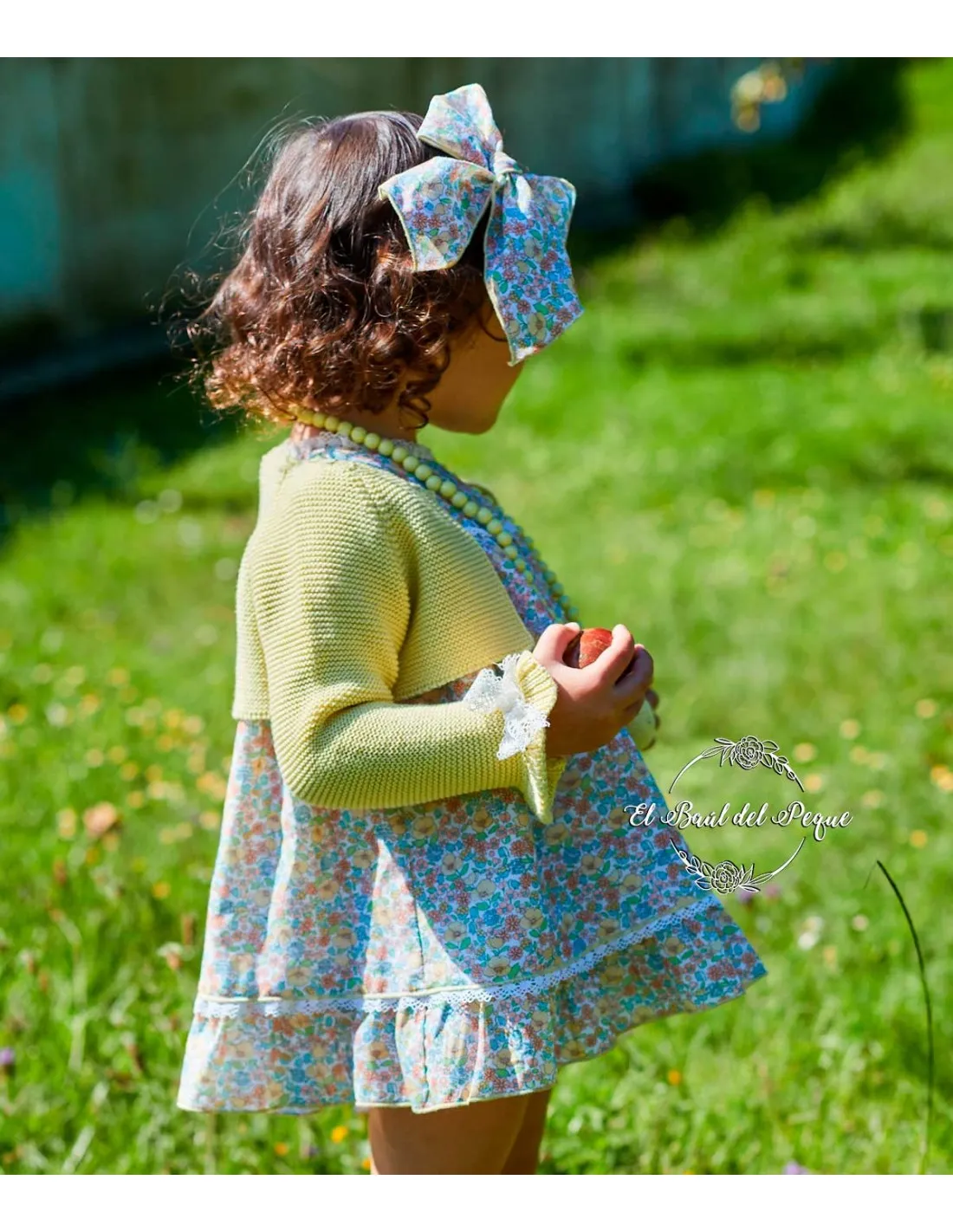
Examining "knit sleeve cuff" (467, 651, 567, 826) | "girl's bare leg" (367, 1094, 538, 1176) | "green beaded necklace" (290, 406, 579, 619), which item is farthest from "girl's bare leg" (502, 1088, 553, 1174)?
"green beaded necklace" (290, 406, 579, 619)

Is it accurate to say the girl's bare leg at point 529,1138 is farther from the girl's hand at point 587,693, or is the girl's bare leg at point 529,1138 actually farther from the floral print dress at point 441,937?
the girl's hand at point 587,693

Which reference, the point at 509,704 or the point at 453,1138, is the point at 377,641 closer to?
the point at 509,704

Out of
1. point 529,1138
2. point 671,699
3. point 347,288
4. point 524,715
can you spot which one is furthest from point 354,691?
point 671,699

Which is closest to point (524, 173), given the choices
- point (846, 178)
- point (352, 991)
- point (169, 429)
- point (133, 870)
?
point (352, 991)

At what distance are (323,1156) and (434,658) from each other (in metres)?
1.06

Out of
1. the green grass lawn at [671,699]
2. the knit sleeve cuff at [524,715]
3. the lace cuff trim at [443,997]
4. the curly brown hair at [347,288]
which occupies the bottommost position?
the green grass lawn at [671,699]

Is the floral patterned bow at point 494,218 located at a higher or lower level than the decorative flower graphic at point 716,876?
higher

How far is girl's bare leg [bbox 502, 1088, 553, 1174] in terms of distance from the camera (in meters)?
2.21

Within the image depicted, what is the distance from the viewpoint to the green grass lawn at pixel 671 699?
253cm

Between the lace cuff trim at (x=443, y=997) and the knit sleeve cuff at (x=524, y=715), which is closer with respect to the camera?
the knit sleeve cuff at (x=524, y=715)

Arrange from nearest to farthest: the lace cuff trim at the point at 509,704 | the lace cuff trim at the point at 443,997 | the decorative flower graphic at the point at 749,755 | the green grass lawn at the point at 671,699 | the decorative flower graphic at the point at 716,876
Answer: the lace cuff trim at the point at 509,704 → the lace cuff trim at the point at 443,997 → the decorative flower graphic at the point at 716,876 → the decorative flower graphic at the point at 749,755 → the green grass lawn at the point at 671,699

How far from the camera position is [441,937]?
185 centimetres

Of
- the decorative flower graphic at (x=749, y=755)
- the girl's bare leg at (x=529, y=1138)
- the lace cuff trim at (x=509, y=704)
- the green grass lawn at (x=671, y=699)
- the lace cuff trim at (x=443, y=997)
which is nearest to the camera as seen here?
the lace cuff trim at (x=509, y=704)

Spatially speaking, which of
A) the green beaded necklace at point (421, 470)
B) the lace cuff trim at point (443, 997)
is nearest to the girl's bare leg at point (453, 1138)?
the lace cuff trim at point (443, 997)
